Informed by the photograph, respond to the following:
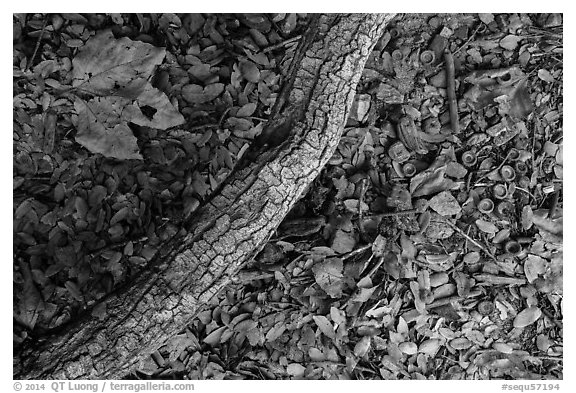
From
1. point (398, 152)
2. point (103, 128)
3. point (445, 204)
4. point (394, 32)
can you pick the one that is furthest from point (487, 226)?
point (103, 128)

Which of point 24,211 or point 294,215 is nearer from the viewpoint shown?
point 24,211

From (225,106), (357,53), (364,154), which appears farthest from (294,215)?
(357,53)

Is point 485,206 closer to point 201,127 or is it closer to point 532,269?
point 532,269

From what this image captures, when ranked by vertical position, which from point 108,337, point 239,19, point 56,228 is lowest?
point 108,337

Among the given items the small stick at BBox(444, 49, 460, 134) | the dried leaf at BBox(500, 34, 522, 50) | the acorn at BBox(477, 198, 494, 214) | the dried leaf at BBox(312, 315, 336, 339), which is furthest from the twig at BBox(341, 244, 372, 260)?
the dried leaf at BBox(500, 34, 522, 50)

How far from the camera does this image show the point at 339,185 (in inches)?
72.3

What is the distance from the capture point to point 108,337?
1.51m

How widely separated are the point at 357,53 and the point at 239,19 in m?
0.50

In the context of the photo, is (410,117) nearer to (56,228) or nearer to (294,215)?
(294,215)

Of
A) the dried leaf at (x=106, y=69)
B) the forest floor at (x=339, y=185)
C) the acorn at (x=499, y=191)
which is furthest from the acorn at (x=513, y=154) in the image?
the dried leaf at (x=106, y=69)

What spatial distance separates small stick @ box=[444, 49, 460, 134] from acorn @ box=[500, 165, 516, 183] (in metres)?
0.24

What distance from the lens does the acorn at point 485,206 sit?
187 centimetres

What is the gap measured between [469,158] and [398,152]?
0.29 meters

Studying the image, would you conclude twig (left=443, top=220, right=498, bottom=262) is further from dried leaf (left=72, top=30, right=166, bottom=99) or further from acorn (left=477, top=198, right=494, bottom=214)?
dried leaf (left=72, top=30, right=166, bottom=99)
